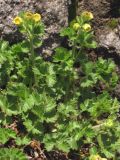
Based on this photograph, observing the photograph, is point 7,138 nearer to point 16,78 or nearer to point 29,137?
point 29,137

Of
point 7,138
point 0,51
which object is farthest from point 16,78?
point 7,138

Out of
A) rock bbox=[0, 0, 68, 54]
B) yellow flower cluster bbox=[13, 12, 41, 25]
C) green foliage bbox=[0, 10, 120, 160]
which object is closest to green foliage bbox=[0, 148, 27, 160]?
green foliage bbox=[0, 10, 120, 160]

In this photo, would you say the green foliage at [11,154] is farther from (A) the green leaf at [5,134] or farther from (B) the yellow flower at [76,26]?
(B) the yellow flower at [76,26]

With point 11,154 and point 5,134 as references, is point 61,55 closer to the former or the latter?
point 5,134

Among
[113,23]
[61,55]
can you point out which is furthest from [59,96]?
[113,23]

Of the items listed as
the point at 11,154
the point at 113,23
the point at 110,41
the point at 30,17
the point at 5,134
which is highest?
the point at 30,17

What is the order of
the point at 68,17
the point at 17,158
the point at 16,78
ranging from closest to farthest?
the point at 17,158 → the point at 16,78 → the point at 68,17
